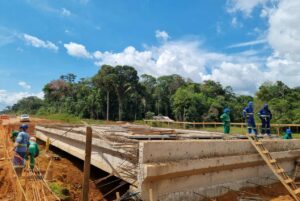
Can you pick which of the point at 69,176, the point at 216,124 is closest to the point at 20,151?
the point at 69,176

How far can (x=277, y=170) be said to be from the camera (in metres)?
8.59

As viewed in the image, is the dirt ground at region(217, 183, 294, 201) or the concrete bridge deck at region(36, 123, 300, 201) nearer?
the concrete bridge deck at region(36, 123, 300, 201)

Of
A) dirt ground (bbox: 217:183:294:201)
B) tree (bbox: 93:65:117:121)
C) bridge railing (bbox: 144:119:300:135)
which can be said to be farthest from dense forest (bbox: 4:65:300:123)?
dirt ground (bbox: 217:183:294:201)

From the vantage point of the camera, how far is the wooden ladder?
806 cm

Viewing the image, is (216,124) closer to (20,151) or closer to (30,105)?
(20,151)

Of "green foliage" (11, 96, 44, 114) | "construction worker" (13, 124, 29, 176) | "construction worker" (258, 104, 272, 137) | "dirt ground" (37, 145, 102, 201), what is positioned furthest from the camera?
"green foliage" (11, 96, 44, 114)

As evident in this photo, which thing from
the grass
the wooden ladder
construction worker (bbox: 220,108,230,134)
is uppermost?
construction worker (bbox: 220,108,230,134)

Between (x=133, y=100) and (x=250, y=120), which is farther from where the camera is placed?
(x=133, y=100)

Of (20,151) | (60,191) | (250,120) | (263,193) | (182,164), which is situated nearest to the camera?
(182,164)

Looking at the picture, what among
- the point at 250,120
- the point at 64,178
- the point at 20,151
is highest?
the point at 250,120

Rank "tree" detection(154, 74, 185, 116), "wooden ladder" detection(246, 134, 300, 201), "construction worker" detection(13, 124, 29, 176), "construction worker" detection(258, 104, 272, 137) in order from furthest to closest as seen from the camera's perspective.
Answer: "tree" detection(154, 74, 185, 116)
"construction worker" detection(258, 104, 272, 137)
"construction worker" detection(13, 124, 29, 176)
"wooden ladder" detection(246, 134, 300, 201)

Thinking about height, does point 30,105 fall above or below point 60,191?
above

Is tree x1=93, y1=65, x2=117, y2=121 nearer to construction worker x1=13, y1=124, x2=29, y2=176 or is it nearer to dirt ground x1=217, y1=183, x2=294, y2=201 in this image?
construction worker x1=13, y1=124, x2=29, y2=176

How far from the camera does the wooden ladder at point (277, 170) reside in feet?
26.5
